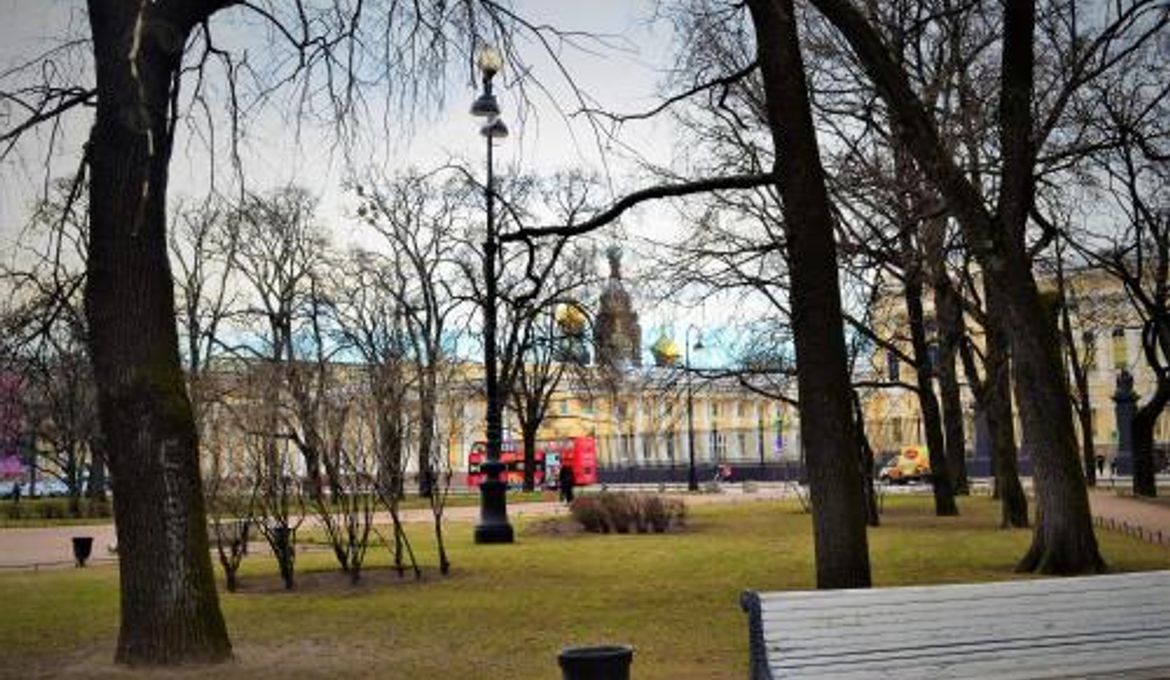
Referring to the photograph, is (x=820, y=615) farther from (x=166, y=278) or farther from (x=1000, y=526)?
(x=1000, y=526)

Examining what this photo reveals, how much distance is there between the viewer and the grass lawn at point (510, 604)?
421 inches

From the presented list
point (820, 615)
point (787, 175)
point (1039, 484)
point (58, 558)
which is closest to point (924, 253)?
point (1039, 484)

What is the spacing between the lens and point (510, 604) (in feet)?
48.1

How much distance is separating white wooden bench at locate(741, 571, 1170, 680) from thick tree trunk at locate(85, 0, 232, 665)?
5334 mm

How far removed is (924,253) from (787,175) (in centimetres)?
1090

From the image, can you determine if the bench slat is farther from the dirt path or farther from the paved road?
the paved road

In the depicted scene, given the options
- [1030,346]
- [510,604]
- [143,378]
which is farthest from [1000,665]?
[1030,346]

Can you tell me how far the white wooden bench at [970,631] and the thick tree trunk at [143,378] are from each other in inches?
210

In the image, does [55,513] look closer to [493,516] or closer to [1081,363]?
[493,516]

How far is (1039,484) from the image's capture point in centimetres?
1584

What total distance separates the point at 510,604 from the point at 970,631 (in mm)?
7835

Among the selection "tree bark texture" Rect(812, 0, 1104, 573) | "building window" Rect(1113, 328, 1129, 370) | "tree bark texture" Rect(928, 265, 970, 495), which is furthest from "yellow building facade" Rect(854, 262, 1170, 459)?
"tree bark texture" Rect(812, 0, 1104, 573)

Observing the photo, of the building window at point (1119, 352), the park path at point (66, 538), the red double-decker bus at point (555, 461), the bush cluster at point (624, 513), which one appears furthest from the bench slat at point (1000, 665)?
the building window at point (1119, 352)

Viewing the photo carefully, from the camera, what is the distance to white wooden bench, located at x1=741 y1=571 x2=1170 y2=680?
7.01 metres
